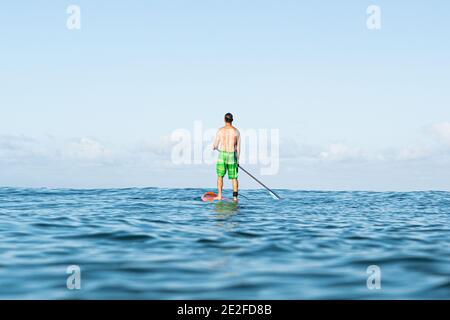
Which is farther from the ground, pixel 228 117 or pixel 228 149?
pixel 228 117

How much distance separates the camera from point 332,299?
5520 millimetres

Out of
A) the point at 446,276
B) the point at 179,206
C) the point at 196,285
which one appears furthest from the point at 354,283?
the point at 179,206

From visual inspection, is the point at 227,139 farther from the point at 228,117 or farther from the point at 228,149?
the point at 228,117

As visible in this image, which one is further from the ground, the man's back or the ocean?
the man's back

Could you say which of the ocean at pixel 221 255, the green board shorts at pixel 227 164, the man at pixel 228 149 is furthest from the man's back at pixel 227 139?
the ocean at pixel 221 255

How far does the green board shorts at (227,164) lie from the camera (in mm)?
16516

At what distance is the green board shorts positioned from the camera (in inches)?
650

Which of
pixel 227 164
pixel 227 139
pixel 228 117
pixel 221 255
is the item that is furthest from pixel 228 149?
pixel 221 255

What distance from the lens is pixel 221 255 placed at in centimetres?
758

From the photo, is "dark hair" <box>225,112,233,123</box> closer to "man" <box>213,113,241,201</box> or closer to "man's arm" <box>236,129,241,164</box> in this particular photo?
"man" <box>213,113,241,201</box>

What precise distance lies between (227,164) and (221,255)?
918 cm

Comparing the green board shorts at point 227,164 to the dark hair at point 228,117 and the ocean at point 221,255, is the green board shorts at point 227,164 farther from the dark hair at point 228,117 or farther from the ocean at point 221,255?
the ocean at point 221,255

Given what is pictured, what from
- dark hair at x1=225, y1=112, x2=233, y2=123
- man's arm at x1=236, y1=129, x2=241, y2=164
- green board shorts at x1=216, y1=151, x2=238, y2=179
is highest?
dark hair at x1=225, y1=112, x2=233, y2=123

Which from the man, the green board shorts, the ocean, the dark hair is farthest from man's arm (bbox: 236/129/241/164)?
the ocean
